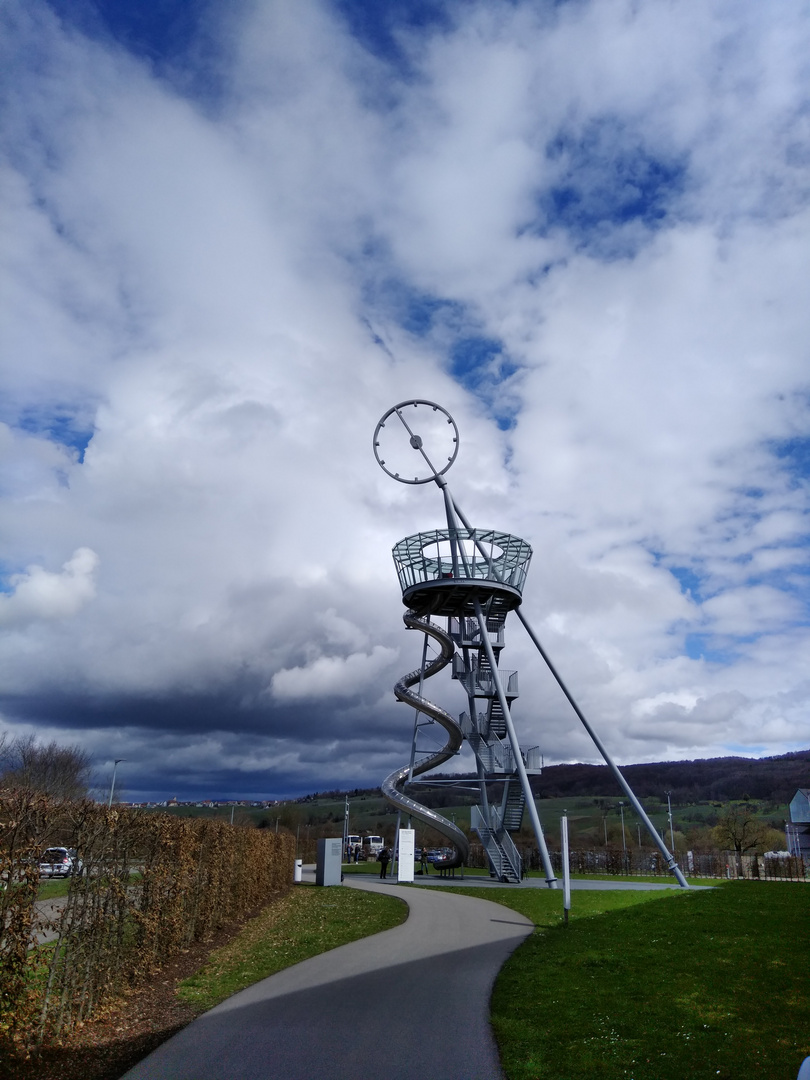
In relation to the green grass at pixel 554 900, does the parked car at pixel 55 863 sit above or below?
above

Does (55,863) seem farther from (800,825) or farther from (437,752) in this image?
(800,825)

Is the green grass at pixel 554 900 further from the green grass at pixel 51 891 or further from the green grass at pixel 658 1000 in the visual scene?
the green grass at pixel 51 891

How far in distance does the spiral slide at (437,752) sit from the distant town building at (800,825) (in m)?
35.2

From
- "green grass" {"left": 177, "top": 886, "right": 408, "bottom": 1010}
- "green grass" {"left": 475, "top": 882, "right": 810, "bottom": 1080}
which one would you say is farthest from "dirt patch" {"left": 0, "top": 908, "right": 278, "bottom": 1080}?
"green grass" {"left": 475, "top": 882, "right": 810, "bottom": 1080}

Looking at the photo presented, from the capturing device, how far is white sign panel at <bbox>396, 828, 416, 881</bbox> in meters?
32.2

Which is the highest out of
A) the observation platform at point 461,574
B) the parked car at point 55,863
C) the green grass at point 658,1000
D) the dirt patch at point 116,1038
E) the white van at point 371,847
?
the observation platform at point 461,574

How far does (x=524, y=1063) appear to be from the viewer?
25.1 feet

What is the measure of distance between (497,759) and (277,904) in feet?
49.9

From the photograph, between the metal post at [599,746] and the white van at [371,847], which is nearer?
the metal post at [599,746]

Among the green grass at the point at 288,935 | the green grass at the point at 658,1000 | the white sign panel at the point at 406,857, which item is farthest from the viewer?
the white sign panel at the point at 406,857

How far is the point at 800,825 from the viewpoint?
63812 millimetres

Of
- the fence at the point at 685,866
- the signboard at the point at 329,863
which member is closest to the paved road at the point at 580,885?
the signboard at the point at 329,863

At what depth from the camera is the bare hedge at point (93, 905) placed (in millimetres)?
7238

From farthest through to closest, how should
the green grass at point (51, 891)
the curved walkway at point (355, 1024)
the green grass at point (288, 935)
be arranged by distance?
the green grass at point (51, 891) < the green grass at point (288, 935) < the curved walkway at point (355, 1024)
